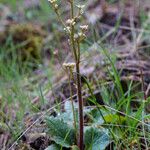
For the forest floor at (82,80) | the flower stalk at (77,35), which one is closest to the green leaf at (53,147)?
the forest floor at (82,80)

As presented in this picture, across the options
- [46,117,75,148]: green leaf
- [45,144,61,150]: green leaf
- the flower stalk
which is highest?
the flower stalk

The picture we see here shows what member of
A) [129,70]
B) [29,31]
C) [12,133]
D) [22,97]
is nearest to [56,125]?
[12,133]

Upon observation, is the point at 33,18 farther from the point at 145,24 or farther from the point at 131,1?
the point at 145,24

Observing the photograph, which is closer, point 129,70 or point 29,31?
point 129,70

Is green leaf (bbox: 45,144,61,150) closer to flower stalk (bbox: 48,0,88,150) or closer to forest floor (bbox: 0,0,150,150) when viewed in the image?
forest floor (bbox: 0,0,150,150)

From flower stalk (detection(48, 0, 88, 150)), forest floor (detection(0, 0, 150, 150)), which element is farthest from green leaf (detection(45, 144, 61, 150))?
flower stalk (detection(48, 0, 88, 150))

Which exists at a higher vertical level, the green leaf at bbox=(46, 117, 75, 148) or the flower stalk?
the flower stalk

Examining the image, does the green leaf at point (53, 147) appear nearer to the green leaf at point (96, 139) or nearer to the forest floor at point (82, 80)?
the forest floor at point (82, 80)
